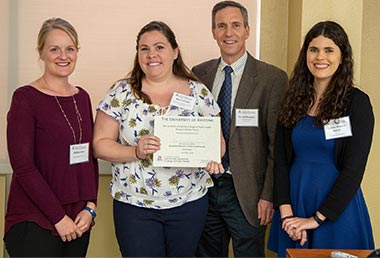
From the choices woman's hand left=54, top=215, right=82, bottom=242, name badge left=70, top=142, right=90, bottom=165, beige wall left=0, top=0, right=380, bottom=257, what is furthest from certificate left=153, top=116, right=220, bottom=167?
beige wall left=0, top=0, right=380, bottom=257

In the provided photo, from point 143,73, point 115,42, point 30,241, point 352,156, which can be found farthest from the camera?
point 115,42

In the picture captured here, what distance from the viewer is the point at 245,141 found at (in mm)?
2629

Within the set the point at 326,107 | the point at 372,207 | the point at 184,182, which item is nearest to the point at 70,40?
the point at 184,182

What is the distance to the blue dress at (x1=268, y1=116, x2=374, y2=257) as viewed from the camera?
222cm

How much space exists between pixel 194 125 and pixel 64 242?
83 cm

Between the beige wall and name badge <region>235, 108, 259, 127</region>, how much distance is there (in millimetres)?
820

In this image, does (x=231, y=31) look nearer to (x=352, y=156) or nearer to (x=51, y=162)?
(x=352, y=156)

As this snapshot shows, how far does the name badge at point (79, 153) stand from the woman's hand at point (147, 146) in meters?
0.26

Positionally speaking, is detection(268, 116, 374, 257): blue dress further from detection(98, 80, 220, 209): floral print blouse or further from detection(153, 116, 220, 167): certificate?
detection(98, 80, 220, 209): floral print blouse

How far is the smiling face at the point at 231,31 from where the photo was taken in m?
2.66

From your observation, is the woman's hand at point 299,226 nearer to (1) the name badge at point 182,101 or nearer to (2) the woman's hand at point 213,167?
(2) the woman's hand at point 213,167

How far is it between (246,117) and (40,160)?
115 centimetres

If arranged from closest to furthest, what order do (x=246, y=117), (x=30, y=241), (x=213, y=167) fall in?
(x=30, y=241) → (x=213, y=167) → (x=246, y=117)

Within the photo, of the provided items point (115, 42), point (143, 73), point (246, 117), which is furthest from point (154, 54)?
point (115, 42)
